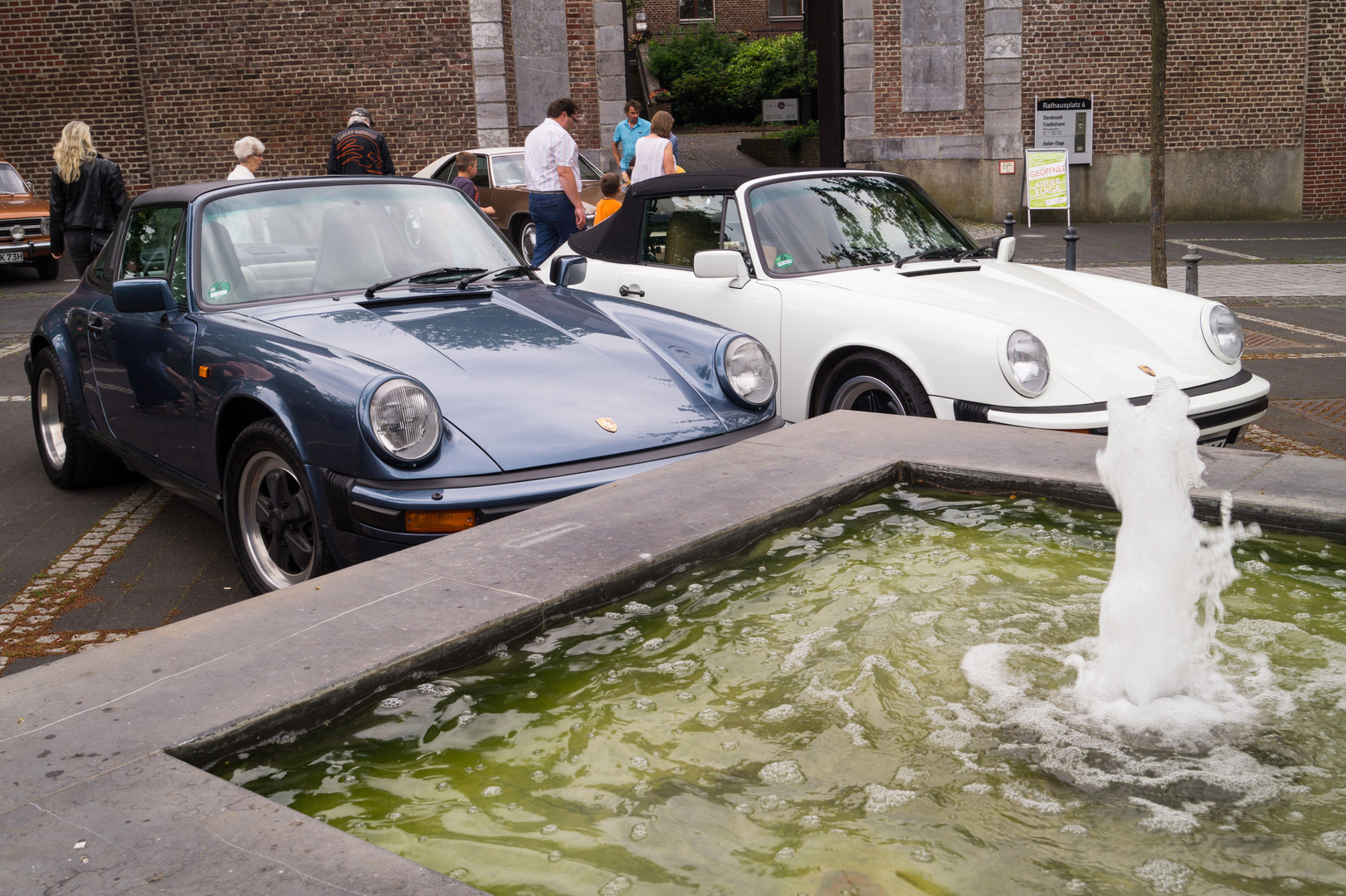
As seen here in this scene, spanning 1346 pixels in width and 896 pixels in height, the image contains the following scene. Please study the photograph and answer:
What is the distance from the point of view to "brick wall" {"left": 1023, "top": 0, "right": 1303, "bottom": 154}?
1925 centimetres

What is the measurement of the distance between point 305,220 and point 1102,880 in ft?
13.9

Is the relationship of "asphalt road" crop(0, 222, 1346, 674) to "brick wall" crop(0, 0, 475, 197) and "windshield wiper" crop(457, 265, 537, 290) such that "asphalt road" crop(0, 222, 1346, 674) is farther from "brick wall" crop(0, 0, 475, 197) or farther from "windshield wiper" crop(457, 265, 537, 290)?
"brick wall" crop(0, 0, 475, 197)

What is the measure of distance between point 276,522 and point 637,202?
134 inches

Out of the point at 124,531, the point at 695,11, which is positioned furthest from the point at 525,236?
the point at 695,11

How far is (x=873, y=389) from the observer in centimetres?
560

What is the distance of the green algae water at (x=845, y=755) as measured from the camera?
2123mm

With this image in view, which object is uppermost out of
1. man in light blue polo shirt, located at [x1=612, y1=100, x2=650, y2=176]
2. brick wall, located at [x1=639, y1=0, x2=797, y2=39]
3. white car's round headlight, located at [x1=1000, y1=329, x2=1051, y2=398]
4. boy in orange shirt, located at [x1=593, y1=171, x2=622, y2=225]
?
brick wall, located at [x1=639, y1=0, x2=797, y2=39]

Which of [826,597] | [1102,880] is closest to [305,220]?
[826,597]

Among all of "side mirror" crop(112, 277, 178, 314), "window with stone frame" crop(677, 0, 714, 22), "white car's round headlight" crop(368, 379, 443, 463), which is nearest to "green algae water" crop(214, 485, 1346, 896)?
"white car's round headlight" crop(368, 379, 443, 463)

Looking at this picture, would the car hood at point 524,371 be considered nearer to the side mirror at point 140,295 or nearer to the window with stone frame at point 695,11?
the side mirror at point 140,295

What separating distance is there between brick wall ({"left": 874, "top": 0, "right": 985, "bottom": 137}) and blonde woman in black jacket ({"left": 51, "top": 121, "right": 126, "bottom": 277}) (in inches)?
517

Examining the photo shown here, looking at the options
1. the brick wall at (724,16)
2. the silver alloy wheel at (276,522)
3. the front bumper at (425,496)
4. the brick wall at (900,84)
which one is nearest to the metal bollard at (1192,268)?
the front bumper at (425,496)

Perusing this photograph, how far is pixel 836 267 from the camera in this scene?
6102 mm

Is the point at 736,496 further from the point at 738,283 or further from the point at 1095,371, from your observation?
the point at 738,283
